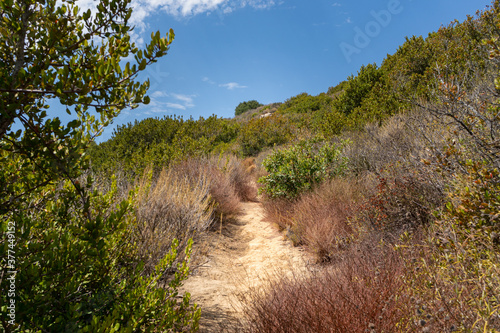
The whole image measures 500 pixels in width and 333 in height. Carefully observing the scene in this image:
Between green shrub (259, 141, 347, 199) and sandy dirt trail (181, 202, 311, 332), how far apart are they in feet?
3.10

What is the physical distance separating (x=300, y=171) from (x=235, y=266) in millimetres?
2761

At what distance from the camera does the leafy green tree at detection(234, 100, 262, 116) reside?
41.9m

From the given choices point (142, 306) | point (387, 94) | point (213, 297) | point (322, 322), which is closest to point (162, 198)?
point (213, 297)

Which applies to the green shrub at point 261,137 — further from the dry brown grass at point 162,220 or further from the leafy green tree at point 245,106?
the leafy green tree at point 245,106

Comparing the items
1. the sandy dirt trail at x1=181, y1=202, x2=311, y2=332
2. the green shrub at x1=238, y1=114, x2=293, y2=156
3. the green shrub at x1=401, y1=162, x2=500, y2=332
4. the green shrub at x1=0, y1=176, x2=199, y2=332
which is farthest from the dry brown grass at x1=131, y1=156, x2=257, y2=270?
the green shrub at x1=238, y1=114, x2=293, y2=156

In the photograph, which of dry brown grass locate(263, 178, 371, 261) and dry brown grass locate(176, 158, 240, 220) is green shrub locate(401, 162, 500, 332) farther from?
dry brown grass locate(176, 158, 240, 220)

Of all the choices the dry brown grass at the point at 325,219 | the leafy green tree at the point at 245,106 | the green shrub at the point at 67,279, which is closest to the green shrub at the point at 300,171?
the dry brown grass at the point at 325,219

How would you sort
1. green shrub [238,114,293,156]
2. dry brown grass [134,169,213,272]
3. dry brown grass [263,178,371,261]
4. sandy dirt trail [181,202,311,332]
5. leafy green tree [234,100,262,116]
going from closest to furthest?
sandy dirt trail [181,202,311,332], dry brown grass [134,169,213,272], dry brown grass [263,178,371,261], green shrub [238,114,293,156], leafy green tree [234,100,262,116]

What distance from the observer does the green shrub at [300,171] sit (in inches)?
235

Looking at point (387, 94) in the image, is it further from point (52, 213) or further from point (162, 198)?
point (52, 213)

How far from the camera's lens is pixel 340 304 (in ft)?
6.19

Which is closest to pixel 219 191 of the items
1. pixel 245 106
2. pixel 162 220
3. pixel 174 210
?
pixel 174 210

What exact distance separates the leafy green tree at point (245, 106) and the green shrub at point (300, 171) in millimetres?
36205

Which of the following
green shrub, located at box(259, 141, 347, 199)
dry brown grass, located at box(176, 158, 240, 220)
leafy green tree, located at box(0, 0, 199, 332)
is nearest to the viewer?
leafy green tree, located at box(0, 0, 199, 332)
